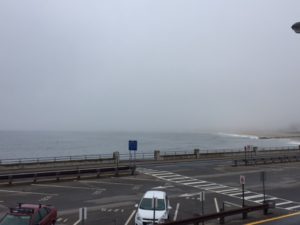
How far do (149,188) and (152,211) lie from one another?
1237 centimetres

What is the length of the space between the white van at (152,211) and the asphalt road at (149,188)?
143cm

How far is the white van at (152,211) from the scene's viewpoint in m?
16.9

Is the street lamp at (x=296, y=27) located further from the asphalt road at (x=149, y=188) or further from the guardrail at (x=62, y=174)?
the guardrail at (x=62, y=174)

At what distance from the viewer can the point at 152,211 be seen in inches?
685

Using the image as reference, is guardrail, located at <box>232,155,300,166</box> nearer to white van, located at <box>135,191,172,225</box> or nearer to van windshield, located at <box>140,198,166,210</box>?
white van, located at <box>135,191,172,225</box>

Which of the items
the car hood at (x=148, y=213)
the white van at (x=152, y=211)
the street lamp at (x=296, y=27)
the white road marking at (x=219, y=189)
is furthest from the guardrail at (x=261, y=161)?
the street lamp at (x=296, y=27)

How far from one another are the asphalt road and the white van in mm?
1434

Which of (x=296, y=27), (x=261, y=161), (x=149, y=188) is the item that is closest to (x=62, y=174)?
(x=149, y=188)

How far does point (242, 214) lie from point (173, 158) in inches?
1429

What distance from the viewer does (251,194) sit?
28250 mm

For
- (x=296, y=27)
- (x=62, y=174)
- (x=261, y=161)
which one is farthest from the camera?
(x=261, y=161)

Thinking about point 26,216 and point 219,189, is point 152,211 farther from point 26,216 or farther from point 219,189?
point 219,189

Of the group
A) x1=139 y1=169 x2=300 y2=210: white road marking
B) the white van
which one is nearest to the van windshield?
the white van

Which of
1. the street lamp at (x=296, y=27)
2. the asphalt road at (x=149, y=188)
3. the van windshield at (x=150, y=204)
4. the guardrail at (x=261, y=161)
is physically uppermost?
the street lamp at (x=296, y=27)
